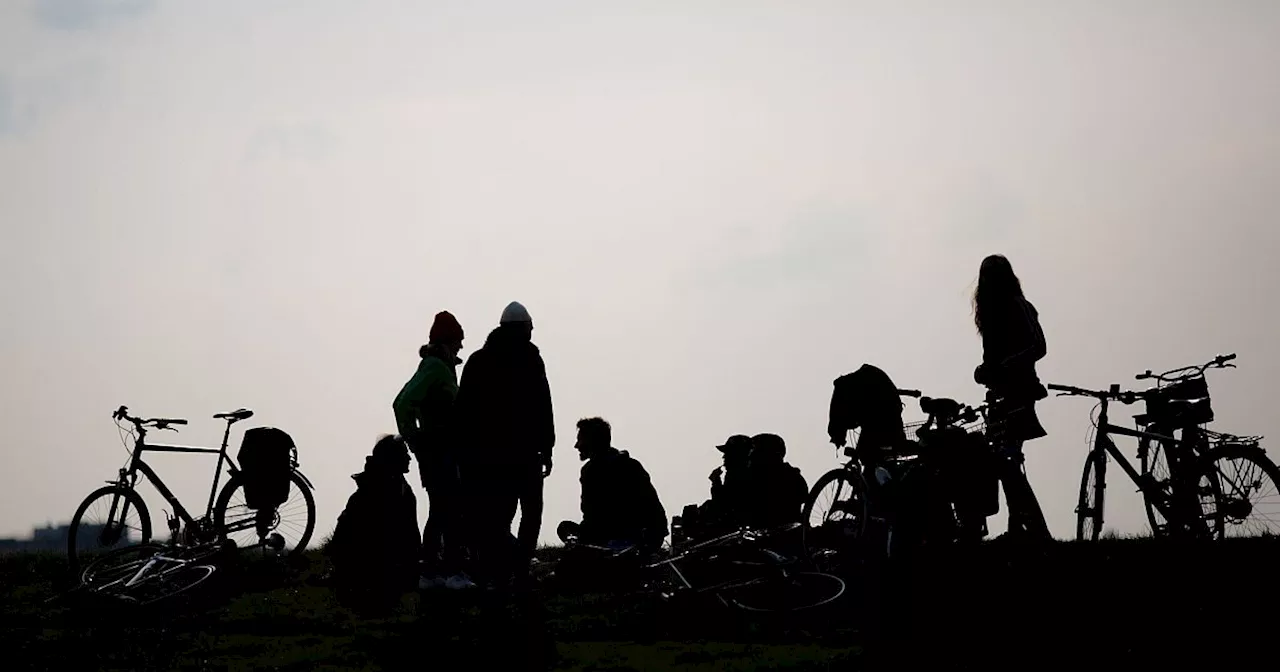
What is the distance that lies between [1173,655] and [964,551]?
2960 mm

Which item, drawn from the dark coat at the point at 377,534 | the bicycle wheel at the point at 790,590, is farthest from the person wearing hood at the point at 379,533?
the bicycle wheel at the point at 790,590

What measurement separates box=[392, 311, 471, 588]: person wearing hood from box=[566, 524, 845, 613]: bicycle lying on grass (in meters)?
1.65

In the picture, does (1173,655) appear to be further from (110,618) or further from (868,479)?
(110,618)

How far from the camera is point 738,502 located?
15727mm

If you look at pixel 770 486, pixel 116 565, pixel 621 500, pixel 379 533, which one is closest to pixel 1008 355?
pixel 770 486

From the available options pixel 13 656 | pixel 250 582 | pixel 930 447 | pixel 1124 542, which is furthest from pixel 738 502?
pixel 13 656

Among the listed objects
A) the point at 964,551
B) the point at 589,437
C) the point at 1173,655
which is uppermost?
the point at 589,437

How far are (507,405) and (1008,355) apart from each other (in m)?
3.98

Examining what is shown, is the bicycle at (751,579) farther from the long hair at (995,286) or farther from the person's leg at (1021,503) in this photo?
the long hair at (995,286)

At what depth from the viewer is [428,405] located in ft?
49.3

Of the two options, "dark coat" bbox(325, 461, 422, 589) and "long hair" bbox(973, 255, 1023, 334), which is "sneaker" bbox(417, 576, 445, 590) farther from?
"long hair" bbox(973, 255, 1023, 334)

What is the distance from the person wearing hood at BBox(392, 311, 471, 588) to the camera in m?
14.9

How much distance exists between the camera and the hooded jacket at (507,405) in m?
13.8

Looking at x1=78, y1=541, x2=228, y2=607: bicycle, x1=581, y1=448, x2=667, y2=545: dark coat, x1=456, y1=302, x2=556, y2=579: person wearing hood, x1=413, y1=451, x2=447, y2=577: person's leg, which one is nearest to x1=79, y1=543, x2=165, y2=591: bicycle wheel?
x1=78, y1=541, x2=228, y2=607: bicycle
